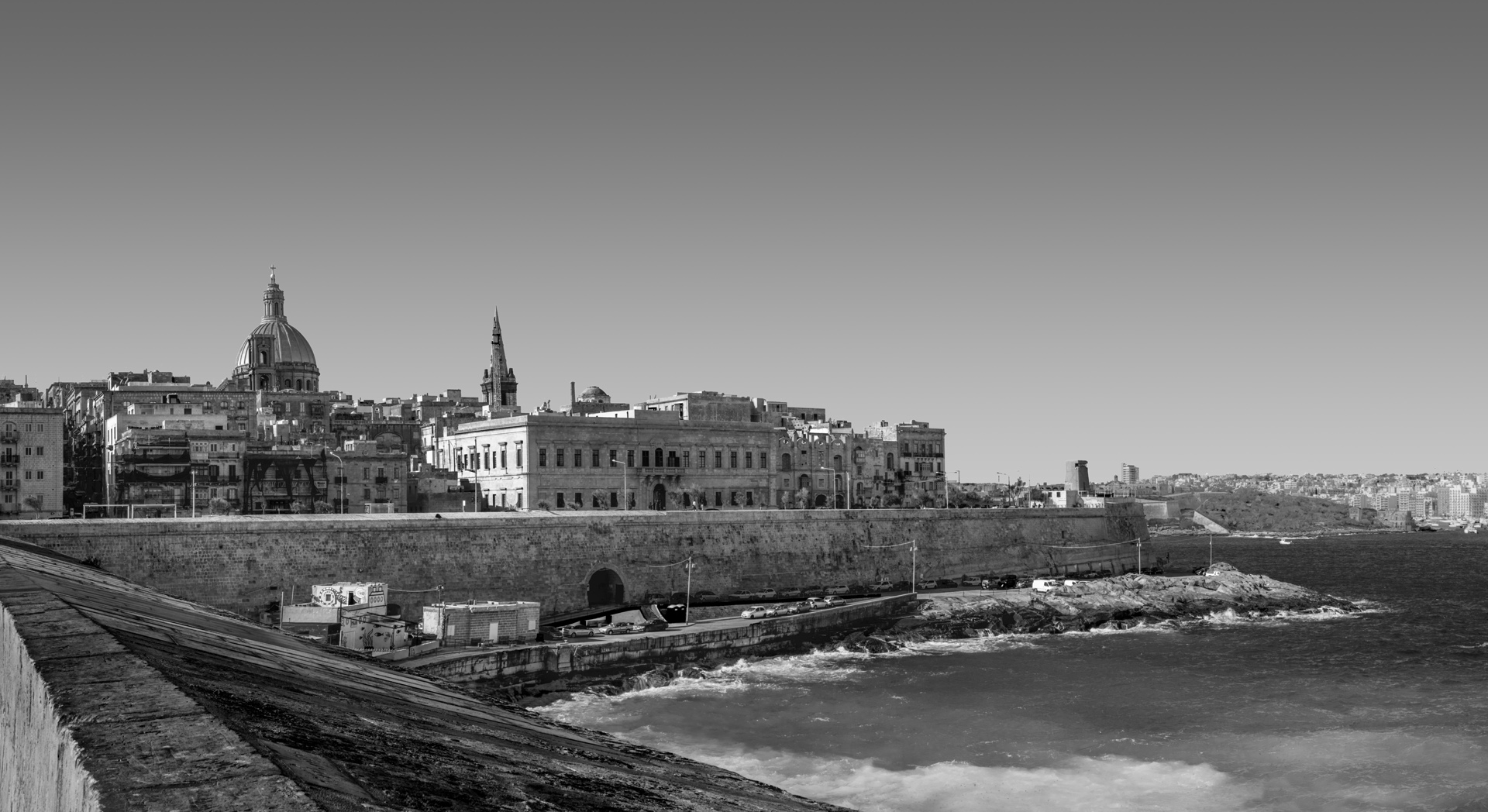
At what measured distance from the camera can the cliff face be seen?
46125mm

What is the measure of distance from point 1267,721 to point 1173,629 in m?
17.9

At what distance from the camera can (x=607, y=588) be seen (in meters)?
45.7

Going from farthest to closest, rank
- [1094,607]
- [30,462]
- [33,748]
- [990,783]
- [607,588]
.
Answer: [1094,607]
[30,462]
[607,588]
[990,783]
[33,748]

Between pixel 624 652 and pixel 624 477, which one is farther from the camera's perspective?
pixel 624 477

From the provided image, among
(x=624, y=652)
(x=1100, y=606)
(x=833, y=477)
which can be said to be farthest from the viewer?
(x=833, y=477)

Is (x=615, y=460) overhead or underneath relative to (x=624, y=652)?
overhead

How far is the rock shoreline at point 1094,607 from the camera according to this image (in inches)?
1722

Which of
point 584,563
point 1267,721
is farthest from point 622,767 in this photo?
point 584,563

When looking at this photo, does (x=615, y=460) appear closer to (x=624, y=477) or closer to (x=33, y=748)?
(x=624, y=477)

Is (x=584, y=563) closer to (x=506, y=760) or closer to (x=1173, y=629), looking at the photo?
(x=1173, y=629)

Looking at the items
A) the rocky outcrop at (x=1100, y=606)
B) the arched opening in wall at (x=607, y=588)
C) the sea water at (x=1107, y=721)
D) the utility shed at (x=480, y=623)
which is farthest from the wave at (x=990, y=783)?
the arched opening in wall at (x=607, y=588)

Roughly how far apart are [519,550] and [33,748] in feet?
118

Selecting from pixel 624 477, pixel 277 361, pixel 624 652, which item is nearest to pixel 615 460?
pixel 624 477

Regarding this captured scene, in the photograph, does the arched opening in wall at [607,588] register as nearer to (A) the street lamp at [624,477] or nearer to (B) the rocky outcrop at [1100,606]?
(B) the rocky outcrop at [1100,606]
